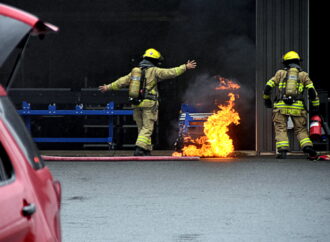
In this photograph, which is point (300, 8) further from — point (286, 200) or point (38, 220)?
point (38, 220)

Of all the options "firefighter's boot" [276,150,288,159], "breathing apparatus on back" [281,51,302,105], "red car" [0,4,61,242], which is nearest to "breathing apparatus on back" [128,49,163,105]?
"breathing apparatus on back" [281,51,302,105]

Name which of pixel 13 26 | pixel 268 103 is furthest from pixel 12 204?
pixel 268 103

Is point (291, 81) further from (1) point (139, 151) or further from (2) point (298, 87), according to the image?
(1) point (139, 151)

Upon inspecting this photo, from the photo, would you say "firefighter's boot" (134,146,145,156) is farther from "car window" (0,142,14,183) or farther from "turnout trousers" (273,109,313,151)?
"car window" (0,142,14,183)

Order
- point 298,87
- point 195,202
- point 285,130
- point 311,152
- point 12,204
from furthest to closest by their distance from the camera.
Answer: point 285,130 < point 298,87 < point 311,152 < point 195,202 < point 12,204

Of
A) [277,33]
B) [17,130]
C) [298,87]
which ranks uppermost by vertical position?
[277,33]

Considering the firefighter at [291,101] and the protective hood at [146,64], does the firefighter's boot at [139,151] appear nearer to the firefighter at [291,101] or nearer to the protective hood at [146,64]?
the protective hood at [146,64]

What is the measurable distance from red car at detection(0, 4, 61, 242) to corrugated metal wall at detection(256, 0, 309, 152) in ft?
47.5

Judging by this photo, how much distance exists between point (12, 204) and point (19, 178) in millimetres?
140

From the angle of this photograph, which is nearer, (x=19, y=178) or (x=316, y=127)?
(x=19, y=178)

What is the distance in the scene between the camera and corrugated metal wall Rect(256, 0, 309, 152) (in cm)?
1738

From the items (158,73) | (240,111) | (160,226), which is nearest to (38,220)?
(160,226)

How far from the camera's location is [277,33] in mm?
17391

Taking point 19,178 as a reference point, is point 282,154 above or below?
below
